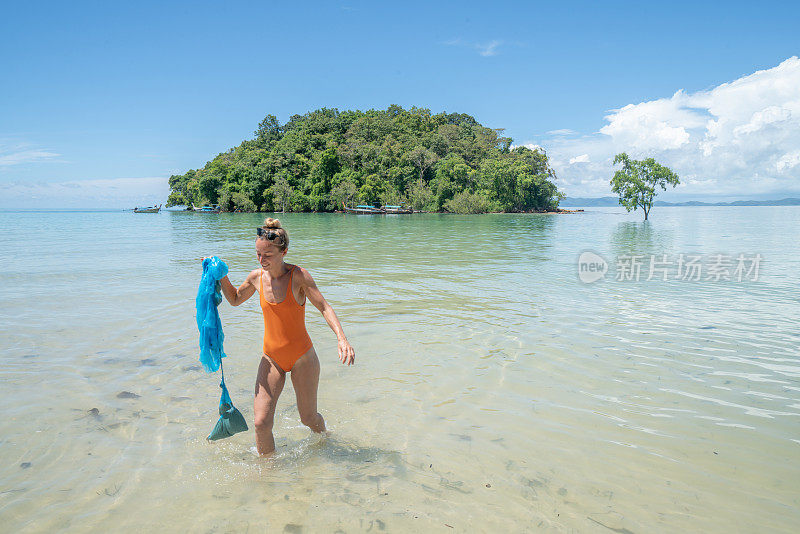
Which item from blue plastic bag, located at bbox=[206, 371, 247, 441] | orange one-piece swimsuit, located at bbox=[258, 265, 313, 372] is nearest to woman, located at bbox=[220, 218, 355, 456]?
orange one-piece swimsuit, located at bbox=[258, 265, 313, 372]

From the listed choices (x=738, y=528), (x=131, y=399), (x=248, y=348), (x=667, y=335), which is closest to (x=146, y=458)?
(x=131, y=399)

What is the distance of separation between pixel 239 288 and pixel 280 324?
1.60 feet

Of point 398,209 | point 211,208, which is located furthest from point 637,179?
point 211,208

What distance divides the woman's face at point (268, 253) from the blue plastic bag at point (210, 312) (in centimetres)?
37

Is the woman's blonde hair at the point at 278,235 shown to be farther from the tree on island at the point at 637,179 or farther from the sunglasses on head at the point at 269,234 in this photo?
the tree on island at the point at 637,179

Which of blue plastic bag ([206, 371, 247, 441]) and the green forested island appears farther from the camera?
the green forested island

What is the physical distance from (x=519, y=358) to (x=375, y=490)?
3.47 meters

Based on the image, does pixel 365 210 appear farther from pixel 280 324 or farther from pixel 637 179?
pixel 280 324

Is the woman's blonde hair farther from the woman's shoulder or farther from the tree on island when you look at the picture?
the tree on island

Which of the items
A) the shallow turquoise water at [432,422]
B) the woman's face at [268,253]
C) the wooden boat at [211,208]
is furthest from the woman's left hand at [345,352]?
the wooden boat at [211,208]

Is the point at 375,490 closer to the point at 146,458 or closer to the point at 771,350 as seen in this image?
the point at 146,458

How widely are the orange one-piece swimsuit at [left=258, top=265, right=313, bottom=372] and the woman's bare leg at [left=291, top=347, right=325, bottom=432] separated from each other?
7 cm

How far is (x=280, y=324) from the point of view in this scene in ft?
12.5

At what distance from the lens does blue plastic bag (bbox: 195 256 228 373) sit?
3.84m
